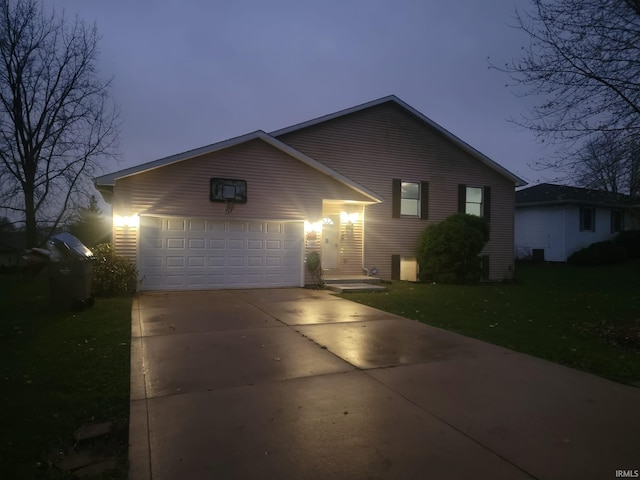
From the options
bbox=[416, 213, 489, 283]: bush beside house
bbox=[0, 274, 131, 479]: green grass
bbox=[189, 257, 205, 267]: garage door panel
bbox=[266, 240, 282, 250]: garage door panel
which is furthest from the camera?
bbox=[416, 213, 489, 283]: bush beside house

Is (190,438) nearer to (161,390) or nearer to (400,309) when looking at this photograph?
(161,390)

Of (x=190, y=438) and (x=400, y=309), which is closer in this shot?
(x=190, y=438)

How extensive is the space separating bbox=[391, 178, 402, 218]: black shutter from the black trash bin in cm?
1104

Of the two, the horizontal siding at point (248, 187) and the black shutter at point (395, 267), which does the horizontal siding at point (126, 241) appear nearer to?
the horizontal siding at point (248, 187)

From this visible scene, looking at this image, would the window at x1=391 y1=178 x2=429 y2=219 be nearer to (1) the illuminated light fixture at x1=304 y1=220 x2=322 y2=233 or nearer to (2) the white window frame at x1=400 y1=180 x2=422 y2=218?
(2) the white window frame at x1=400 y1=180 x2=422 y2=218

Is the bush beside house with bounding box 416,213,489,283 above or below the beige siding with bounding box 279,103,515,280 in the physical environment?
below

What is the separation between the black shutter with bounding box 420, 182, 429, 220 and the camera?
17.7m

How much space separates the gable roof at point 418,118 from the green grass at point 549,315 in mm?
5004

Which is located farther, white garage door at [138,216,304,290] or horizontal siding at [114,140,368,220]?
white garage door at [138,216,304,290]

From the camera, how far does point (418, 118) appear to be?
17844 mm

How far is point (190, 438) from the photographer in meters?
3.49

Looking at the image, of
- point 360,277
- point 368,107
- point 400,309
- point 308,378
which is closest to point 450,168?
point 368,107

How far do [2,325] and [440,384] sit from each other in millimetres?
7725

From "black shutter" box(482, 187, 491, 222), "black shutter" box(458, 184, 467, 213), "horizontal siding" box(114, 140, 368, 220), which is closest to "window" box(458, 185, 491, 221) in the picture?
"black shutter" box(482, 187, 491, 222)
